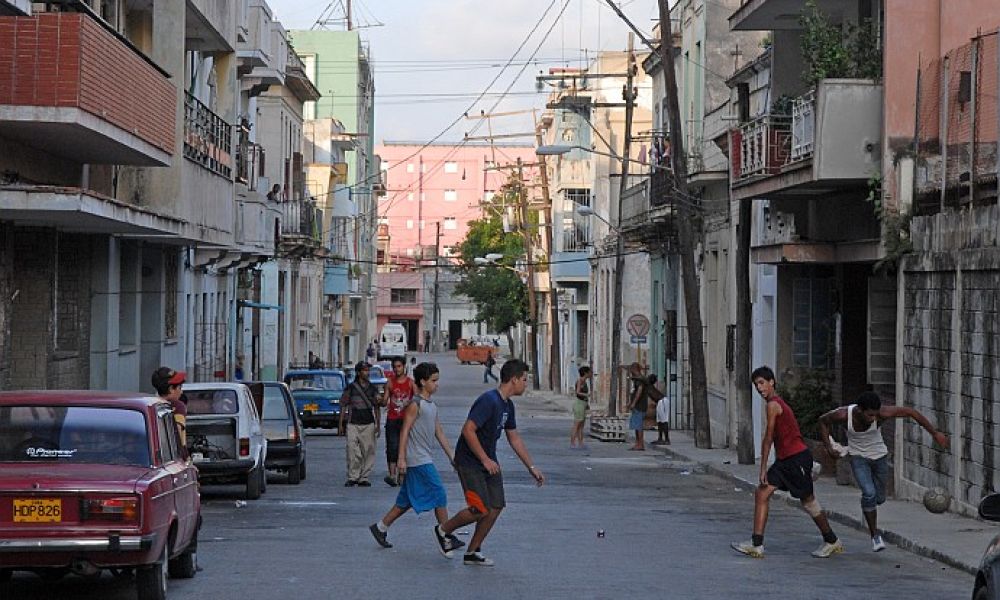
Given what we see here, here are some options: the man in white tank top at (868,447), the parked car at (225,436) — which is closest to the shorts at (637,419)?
the parked car at (225,436)

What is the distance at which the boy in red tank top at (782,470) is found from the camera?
16.8m

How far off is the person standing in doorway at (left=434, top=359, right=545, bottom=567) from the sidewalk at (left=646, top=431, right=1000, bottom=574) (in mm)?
4274

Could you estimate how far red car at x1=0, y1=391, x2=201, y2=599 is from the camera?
1176 cm

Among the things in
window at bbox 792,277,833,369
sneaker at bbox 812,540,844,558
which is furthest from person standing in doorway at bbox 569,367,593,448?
sneaker at bbox 812,540,844,558

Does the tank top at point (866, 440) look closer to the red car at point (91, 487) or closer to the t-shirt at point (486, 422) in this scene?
the t-shirt at point (486, 422)

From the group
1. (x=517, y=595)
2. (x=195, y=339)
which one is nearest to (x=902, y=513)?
(x=517, y=595)

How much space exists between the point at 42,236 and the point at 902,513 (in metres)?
13.1

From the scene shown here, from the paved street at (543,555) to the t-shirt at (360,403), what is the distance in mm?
1201

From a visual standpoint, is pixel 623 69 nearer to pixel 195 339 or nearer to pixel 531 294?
pixel 531 294

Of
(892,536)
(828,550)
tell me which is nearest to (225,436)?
(892,536)

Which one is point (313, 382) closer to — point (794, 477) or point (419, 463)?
point (419, 463)

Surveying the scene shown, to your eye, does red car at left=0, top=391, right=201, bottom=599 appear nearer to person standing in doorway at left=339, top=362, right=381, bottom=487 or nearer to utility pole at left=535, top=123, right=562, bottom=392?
person standing in doorway at left=339, top=362, right=381, bottom=487

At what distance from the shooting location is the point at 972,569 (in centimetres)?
1580

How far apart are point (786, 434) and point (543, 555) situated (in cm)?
269
